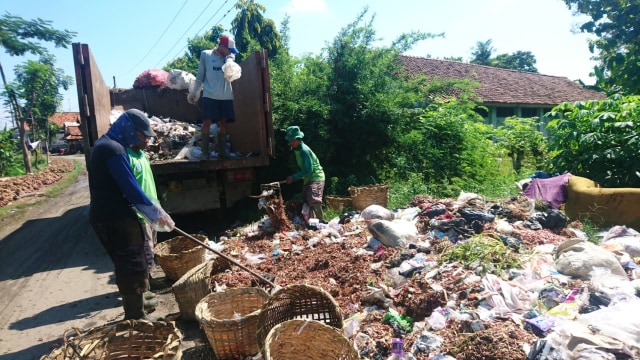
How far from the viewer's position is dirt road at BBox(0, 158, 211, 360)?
10.3 feet

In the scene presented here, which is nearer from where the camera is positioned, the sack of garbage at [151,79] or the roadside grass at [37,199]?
the sack of garbage at [151,79]

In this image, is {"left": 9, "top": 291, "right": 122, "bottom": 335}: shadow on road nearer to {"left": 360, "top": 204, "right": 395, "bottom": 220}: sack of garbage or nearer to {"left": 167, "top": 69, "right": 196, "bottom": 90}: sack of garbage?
{"left": 360, "top": 204, "right": 395, "bottom": 220}: sack of garbage

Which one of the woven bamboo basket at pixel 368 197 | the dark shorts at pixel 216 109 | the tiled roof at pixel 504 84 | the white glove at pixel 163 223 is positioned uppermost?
the tiled roof at pixel 504 84

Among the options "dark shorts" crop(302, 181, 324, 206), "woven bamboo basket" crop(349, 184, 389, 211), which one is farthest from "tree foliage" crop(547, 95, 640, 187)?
"dark shorts" crop(302, 181, 324, 206)

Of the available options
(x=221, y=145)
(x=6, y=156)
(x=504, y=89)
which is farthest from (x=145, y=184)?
(x=504, y=89)

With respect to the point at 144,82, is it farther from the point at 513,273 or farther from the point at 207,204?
the point at 513,273

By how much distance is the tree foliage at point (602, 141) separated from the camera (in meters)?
5.12

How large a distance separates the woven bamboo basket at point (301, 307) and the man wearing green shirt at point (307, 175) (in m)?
2.54

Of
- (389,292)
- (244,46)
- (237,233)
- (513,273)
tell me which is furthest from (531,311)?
(244,46)

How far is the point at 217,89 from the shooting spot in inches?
214

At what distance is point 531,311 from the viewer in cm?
257

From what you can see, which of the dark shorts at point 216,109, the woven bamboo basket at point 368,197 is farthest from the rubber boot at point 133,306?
the woven bamboo basket at point 368,197

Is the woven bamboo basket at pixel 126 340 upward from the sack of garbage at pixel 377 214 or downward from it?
downward

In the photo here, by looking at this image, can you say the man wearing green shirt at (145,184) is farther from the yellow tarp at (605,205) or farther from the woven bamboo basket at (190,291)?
the yellow tarp at (605,205)
